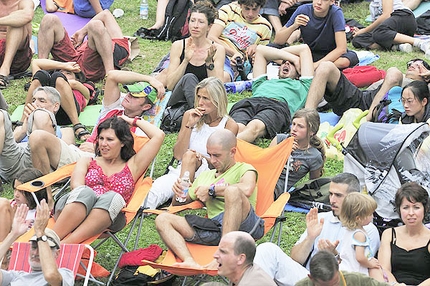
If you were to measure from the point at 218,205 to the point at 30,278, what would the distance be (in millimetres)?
1710

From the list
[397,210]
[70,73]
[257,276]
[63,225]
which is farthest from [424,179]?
[70,73]

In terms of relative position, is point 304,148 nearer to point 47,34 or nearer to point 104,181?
point 104,181

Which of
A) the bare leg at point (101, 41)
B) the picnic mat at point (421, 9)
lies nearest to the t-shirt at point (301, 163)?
the bare leg at point (101, 41)

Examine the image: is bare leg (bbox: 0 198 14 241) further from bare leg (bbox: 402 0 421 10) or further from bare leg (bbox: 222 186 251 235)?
bare leg (bbox: 402 0 421 10)

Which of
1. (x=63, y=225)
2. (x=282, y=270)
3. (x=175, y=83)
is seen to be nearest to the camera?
(x=282, y=270)

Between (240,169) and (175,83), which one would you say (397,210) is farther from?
(175,83)

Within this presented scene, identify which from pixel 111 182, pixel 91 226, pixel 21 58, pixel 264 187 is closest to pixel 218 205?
pixel 264 187

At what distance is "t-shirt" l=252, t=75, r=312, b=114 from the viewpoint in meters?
10.8

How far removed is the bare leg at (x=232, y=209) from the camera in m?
7.78

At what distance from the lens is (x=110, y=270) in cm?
824

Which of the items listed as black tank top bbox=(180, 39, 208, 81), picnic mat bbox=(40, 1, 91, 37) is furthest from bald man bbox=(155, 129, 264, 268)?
picnic mat bbox=(40, 1, 91, 37)

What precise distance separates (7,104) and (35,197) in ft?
11.2

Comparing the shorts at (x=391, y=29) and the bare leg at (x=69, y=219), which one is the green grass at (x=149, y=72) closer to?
the shorts at (x=391, y=29)

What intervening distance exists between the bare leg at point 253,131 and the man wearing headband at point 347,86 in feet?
2.04
